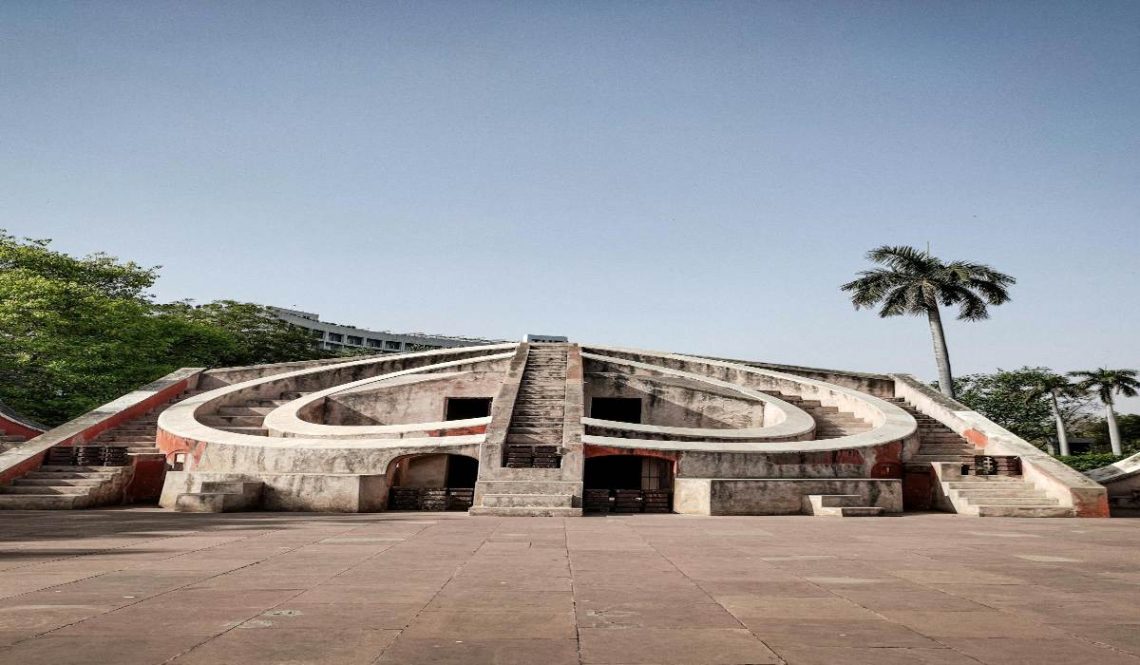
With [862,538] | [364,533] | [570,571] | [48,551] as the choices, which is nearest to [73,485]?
[48,551]

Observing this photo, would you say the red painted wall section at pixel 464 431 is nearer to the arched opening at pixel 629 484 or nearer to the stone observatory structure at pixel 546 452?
the stone observatory structure at pixel 546 452

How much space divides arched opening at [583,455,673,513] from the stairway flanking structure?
0.68 m

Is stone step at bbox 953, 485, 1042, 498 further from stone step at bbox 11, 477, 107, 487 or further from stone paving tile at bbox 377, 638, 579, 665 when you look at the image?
stone step at bbox 11, 477, 107, 487

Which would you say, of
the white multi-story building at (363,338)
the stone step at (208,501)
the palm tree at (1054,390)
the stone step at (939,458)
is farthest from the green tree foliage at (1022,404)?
the white multi-story building at (363,338)

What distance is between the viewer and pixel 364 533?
26.1 ft

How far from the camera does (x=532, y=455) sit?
484 inches

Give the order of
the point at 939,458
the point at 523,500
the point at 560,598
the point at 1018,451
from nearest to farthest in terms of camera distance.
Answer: the point at 560,598
the point at 523,500
the point at 1018,451
the point at 939,458

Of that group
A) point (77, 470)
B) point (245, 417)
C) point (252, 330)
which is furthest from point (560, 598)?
point (252, 330)

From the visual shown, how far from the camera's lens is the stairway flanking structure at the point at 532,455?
11.0 m

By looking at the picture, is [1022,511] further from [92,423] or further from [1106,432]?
[1106,432]

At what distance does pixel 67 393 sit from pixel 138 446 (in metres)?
12.1

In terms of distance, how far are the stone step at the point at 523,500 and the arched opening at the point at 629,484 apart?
2.97 feet

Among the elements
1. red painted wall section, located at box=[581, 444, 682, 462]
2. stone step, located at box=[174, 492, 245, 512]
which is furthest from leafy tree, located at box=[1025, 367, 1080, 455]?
stone step, located at box=[174, 492, 245, 512]

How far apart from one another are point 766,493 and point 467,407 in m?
11.3
